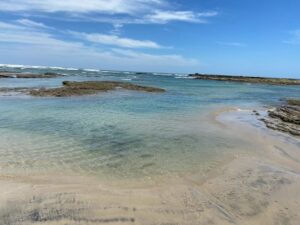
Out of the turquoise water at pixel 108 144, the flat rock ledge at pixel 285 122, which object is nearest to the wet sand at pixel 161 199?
the turquoise water at pixel 108 144

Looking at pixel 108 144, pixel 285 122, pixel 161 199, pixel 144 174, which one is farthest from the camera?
pixel 285 122

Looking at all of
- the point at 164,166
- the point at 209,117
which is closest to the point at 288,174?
the point at 164,166

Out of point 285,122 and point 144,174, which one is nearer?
point 144,174

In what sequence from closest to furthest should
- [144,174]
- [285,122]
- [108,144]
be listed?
[144,174] → [108,144] → [285,122]

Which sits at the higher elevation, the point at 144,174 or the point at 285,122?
the point at 285,122

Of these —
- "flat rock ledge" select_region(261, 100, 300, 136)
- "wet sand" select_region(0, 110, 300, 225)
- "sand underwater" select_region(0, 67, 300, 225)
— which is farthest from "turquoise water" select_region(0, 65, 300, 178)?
"flat rock ledge" select_region(261, 100, 300, 136)

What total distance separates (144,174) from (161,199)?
4.95 ft

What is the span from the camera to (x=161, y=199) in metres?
6.79

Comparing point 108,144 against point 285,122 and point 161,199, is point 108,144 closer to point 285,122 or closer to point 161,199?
point 161,199

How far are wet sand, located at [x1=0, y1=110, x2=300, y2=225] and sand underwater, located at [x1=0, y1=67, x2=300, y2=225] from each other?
0.02 meters

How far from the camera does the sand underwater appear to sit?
614 cm

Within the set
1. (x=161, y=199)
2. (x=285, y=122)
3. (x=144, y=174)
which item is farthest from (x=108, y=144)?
(x=285, y=122)

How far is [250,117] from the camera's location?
19.4 metres

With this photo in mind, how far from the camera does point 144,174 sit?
8211 millimetres
